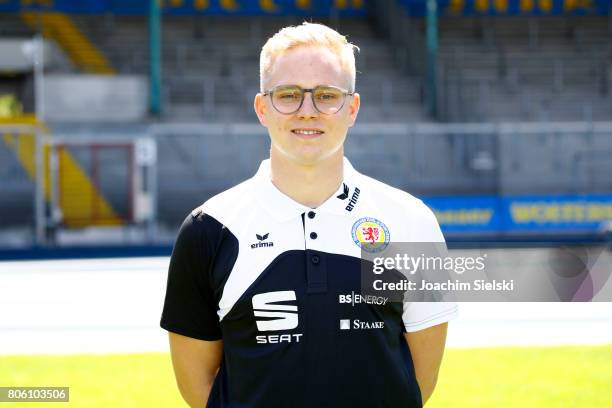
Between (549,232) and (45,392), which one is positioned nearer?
(45,392)

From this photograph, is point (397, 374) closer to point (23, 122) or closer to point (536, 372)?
point (536, 372)

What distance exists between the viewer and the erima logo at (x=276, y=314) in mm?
2539

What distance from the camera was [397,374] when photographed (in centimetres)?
262

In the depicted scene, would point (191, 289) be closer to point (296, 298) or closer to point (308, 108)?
point (296, 298)

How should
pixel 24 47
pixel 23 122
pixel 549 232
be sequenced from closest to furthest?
1. pixel 549 232
2. pixel 23 122
3. pixel 24 47

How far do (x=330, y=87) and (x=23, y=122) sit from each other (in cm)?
2396

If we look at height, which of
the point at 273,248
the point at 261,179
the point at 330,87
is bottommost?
the point at 273,248

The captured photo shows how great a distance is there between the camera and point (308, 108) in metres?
2.53

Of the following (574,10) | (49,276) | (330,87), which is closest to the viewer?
(330,87)

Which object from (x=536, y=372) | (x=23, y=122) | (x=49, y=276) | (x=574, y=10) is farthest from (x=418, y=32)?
(x=536, y=372)

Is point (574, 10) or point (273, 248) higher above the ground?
point (574, 10)

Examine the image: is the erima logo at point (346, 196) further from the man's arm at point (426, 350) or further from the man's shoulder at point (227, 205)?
the man's arm at point (426, 350)

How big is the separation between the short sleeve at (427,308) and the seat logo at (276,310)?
15.0 inches

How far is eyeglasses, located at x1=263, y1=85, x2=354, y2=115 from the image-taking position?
8.31 ft
